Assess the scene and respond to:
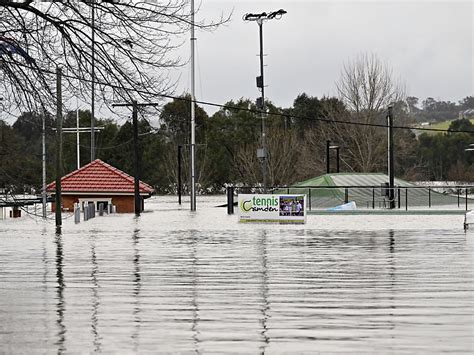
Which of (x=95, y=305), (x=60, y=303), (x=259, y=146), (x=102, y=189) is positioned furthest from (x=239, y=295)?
(x=259, y=146)

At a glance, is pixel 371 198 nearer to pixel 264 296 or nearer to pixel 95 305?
pixel 264 296

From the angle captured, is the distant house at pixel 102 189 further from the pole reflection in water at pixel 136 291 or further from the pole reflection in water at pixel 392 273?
the pole reflection in water at pixel 392 273

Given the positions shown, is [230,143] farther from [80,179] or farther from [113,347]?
[113,347]

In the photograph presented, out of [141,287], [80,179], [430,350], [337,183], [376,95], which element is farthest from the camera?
[376,95]

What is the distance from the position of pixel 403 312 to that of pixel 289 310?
1.61m

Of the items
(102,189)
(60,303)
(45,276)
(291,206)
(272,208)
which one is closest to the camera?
(60,303)

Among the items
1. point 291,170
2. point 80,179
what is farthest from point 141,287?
point 291,170

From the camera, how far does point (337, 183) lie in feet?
203

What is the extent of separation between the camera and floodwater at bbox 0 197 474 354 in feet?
34.9

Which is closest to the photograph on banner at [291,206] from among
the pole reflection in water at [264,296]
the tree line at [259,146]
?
the pole reflection in water at [264,296]

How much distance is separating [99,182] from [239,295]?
42310 mm

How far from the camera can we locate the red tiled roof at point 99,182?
2211 inches

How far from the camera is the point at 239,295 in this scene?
A: 15109 millimetres

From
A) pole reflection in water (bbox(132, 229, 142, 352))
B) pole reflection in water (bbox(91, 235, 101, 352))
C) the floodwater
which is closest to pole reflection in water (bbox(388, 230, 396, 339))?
the floodwater
